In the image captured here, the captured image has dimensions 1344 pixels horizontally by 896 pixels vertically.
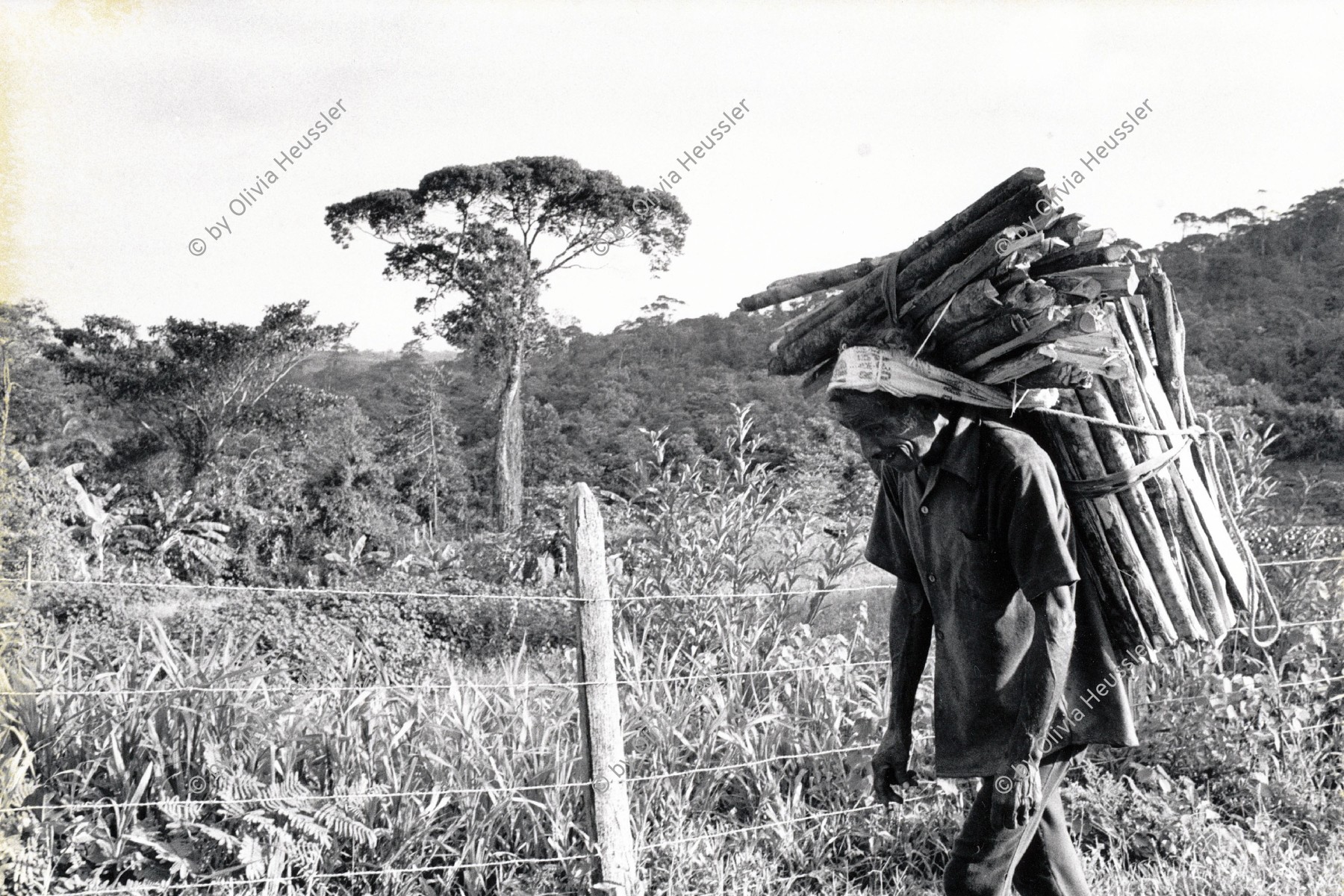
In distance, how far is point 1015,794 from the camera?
2.35m

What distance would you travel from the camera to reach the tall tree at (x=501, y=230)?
22500 millimetres

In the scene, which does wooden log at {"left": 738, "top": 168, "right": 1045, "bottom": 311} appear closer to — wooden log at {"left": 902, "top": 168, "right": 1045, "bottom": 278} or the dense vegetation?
wooden log at {"left": 902, "top": 168, "right": 1045, "bottom": 278}

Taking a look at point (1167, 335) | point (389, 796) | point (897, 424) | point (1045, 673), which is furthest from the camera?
point (389, 796)

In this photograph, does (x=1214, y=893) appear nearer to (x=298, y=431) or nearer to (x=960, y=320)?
(x=960, y=320)

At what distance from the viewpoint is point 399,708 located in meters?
4.40

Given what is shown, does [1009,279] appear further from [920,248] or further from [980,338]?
[920,248]

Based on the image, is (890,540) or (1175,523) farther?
(890,540)

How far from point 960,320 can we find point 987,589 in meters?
0.70

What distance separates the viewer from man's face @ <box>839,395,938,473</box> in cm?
247

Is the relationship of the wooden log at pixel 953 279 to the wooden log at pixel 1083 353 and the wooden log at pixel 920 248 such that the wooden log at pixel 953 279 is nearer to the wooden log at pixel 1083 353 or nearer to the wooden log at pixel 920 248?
the wooden log at pixel 920 248

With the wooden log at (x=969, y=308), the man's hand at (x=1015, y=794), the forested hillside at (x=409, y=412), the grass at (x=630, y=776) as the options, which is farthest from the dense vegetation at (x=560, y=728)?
the forested hillside at (x=409, y=412)

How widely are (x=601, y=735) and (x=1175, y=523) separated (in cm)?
200

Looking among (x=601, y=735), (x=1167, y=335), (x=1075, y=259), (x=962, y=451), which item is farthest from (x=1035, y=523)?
(x=601, y=735)

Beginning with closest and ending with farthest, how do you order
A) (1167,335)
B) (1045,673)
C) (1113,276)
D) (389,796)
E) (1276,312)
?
(1113,276) < (1045,673) < (1167,335) < (389,796) < (1276,312)
